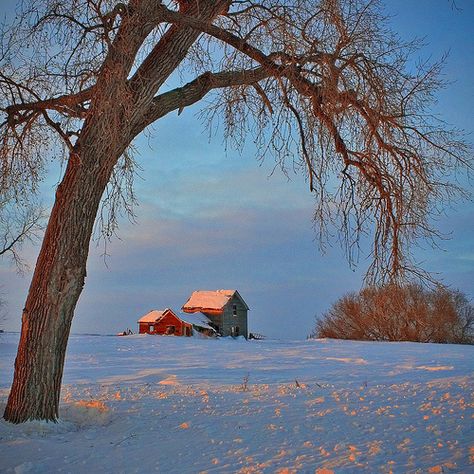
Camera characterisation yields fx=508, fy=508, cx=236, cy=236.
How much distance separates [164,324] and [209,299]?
491 centimetres

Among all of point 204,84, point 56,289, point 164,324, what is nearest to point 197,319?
point 164,324

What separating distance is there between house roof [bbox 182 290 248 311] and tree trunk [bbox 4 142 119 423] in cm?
3515

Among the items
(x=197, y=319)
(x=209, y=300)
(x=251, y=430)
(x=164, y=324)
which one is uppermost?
(x=209, y=300)

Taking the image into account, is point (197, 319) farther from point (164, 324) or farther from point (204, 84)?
point (204, 84)

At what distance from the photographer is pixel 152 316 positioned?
41219mm

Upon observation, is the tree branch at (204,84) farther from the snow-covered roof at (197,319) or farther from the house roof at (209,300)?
the house roof at (209,300)

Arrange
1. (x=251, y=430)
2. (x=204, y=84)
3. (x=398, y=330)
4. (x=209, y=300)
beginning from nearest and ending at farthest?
(x=251, y=430), (x=204, y=84), (x=398, y=330), (x=209, y=300)

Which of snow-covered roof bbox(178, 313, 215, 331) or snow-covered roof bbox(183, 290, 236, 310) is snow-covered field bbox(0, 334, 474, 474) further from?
snow-covered roof bbox(183, 290, 236, 310)

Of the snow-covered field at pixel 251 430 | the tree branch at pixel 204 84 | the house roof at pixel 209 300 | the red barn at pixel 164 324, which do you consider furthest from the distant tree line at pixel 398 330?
the tree branch at pixel 204 84

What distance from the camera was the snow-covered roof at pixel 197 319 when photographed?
38500 millimetres

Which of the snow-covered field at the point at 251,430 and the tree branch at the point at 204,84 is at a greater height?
the tree branch at the point at 204,84

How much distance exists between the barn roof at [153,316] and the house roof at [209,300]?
2.24m

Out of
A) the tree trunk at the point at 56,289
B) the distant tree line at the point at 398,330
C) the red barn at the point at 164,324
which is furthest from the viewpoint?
the red barn at the point at 164,324

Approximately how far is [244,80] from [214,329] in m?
34.6
